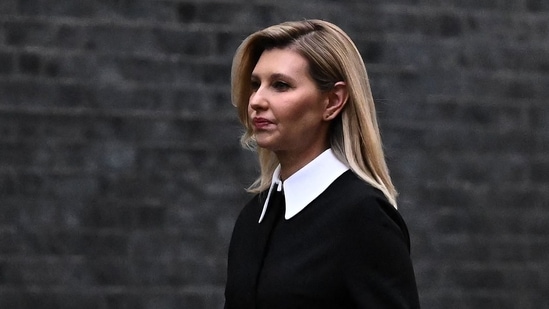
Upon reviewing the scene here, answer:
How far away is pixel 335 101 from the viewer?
11.0ft

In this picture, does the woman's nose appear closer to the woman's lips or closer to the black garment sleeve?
the woman's lips

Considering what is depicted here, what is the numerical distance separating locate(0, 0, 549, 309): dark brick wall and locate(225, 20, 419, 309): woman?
11.4ft

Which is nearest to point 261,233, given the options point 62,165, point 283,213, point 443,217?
point 283,213

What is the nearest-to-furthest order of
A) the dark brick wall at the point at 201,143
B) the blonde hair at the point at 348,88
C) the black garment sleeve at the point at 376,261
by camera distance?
the black garment sleeve at the point at 376,261 → the blonde hair at the point at 348,88 → the dark brick wall at the point at 201,143

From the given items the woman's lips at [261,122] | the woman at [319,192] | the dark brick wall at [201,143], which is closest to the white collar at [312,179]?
the woman at [319,192]

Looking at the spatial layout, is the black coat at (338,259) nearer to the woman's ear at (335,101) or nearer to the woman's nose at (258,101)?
the woman's ear at (335,101)

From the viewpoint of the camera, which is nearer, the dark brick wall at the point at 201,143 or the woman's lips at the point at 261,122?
the woman's lips at the point at 261,122

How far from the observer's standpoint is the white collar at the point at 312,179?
3352 mm

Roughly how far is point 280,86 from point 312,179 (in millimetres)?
239

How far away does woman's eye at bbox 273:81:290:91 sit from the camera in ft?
11.0

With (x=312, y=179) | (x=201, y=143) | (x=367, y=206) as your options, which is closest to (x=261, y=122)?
(x=312, y=179)

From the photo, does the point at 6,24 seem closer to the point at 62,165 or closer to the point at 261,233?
the point at 62,165

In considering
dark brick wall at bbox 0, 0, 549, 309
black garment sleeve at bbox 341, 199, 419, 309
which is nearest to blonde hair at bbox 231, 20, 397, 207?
black garment sleeve at bbox 341, 199, 419, 309

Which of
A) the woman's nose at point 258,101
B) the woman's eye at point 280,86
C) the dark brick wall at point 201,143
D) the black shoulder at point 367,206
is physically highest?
the woman's eye at point 280,86
